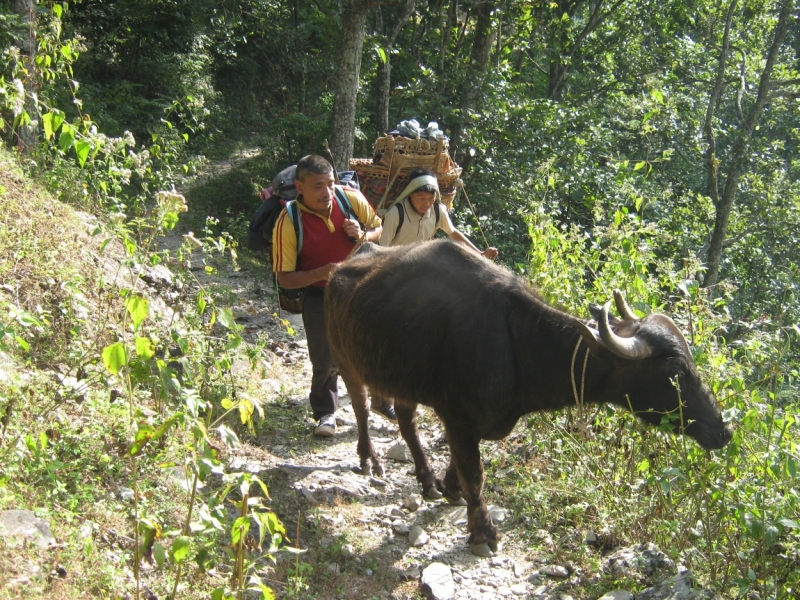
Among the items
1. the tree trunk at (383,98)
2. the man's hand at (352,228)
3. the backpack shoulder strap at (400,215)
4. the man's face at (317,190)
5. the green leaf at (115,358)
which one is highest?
the tree trunk at (383,98)

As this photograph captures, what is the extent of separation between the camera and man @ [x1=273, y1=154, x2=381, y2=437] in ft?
19.0

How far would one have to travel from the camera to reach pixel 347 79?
30.4 ft

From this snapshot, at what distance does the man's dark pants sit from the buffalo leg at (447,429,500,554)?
1.85 metres

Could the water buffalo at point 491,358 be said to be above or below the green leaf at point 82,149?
below

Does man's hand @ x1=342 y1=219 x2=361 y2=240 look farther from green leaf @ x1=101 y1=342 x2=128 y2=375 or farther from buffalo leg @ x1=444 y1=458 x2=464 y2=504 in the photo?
green leaf @ x1=101 y1=342 x2=128 y2=375

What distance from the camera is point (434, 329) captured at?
4871mm

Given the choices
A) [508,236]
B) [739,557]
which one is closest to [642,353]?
[739,557]

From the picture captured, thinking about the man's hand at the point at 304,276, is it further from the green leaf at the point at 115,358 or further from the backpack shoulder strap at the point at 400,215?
the green leaf at the point at 115,358

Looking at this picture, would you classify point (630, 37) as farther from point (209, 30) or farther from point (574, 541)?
point (574, 541)

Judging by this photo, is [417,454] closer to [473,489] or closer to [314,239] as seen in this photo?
[473,489]

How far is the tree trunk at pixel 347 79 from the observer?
8.98 meters

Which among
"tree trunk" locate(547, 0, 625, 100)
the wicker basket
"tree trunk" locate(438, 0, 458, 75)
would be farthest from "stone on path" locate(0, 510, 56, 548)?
"tree trunk" locate(547, 0, 625, 100)

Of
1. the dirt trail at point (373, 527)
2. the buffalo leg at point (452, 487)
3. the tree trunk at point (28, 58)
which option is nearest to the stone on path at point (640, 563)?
the dirt trail at point (373, 527)

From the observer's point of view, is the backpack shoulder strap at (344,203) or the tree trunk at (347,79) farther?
the tree trunk at (347,79)
